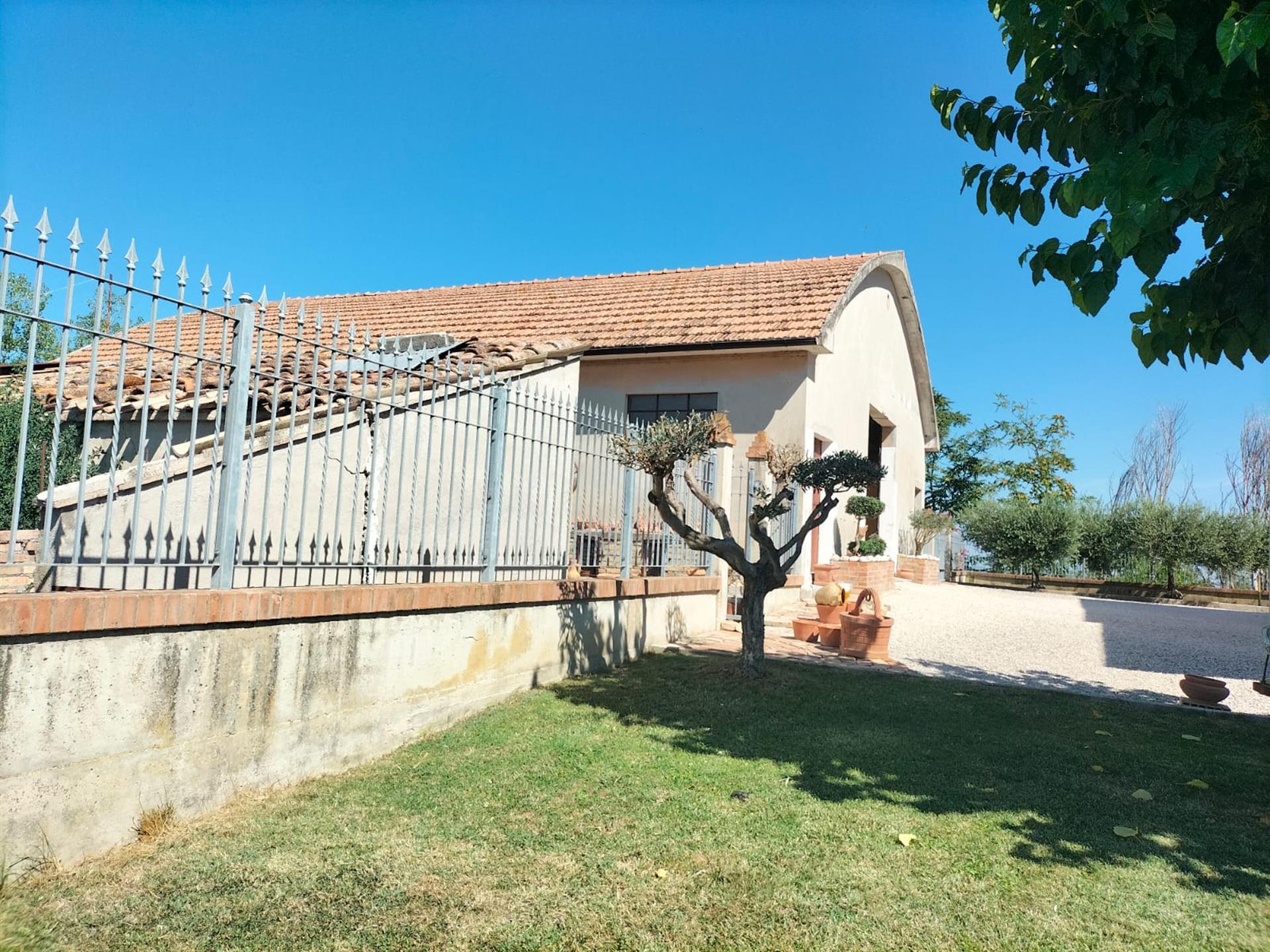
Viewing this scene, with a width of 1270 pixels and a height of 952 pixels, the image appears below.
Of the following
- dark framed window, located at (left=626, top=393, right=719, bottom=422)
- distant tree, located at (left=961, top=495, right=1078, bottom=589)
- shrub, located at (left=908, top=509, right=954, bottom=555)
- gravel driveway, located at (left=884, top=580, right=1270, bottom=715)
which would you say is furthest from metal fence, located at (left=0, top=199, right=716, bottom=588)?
distant tree, located at (left=961, top=495, right=1078, bottom=589)

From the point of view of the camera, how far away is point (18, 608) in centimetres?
298

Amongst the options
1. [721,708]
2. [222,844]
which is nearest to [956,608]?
[721,708]

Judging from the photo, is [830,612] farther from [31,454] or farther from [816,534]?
[31,454]

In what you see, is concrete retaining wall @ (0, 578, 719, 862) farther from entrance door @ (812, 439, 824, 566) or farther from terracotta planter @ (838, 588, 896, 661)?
entrance door @ (812, 439, 824, 566)

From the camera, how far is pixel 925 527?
19766 mm

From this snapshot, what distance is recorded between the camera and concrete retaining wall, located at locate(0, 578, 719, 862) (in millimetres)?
3086

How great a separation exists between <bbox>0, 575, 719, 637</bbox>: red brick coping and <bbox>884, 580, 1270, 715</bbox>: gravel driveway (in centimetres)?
483

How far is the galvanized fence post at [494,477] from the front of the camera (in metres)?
6.05

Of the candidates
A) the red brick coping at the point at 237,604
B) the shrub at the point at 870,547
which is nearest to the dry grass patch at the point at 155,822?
the red brick coping at the point at 237,604

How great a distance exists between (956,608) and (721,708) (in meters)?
9.02

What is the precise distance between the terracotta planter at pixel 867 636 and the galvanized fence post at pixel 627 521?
8.31ft

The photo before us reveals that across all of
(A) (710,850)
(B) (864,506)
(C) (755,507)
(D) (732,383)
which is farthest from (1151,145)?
(B) (864,506)

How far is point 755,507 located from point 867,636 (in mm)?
2616

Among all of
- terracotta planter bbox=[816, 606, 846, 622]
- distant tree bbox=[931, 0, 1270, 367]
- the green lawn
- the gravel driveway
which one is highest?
distant tree bbox=[931, 0, 1270, 367]
